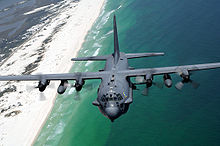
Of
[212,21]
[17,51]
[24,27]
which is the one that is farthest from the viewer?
[24,27]

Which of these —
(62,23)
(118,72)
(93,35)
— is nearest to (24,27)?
(62,23)

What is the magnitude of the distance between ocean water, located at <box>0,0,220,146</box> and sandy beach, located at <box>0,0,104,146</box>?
443cm

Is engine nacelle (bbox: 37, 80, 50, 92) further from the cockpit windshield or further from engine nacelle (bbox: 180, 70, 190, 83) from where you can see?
engine nacelle (bbox: 180, 70, 190, 83)

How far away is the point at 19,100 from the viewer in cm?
5666

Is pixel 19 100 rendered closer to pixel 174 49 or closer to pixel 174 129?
pixel 174 129

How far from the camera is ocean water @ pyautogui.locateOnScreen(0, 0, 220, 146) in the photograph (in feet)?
118

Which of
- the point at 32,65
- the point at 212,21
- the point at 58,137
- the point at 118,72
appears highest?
the point at 212,21

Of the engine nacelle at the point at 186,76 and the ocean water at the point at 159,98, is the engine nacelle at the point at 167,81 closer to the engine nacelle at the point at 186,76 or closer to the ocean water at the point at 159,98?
the engine nacelle at the point at 186,76

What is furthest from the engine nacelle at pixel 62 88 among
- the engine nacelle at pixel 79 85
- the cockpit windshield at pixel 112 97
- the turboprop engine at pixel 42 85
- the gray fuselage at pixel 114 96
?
the cockpit windshield at pixel 112 97

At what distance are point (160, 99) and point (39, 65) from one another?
50.7 metres

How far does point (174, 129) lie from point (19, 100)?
46.6 m

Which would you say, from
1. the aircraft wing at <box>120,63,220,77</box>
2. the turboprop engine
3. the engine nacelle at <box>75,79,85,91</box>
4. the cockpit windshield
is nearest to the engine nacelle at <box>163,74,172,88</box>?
the aircraft wing at <box>120,63,220,77</box>

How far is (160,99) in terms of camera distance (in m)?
42.3

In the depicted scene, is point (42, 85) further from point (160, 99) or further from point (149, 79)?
point (160, 99)
